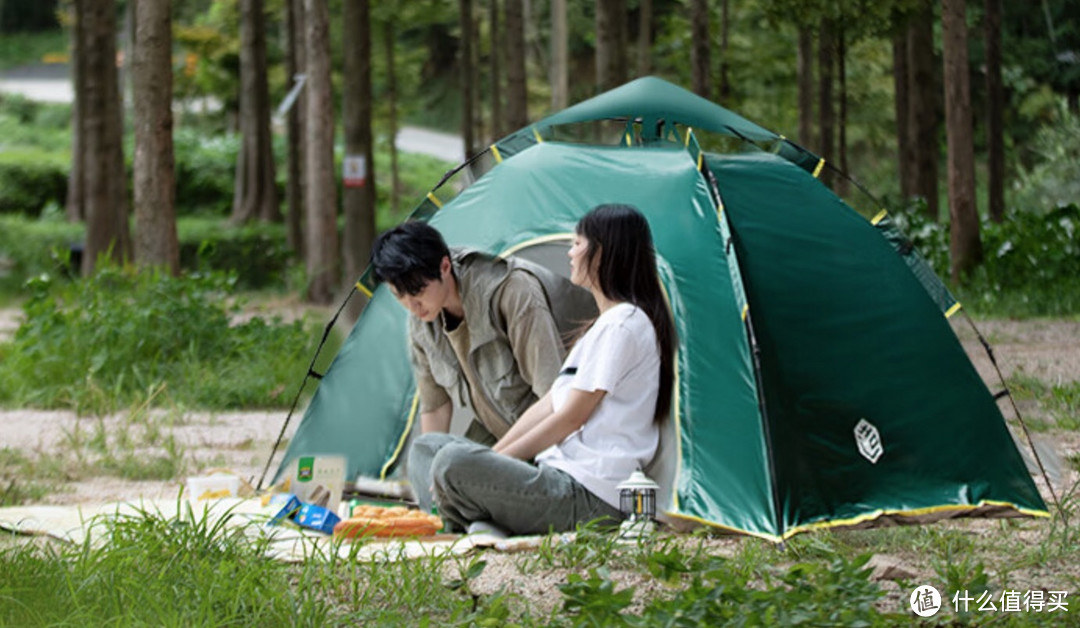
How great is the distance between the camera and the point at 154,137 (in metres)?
10.7

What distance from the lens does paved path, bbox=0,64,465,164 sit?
41.4 metres

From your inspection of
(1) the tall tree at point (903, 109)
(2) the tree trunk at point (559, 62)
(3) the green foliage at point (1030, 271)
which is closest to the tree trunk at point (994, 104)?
(1) the tall tree at point (903, 109)

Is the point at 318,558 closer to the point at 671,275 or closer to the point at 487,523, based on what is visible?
the point at 487,523

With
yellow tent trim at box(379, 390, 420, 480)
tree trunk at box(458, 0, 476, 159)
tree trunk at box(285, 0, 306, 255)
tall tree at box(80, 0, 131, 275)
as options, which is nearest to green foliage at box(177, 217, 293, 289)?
tree trunk at box(285, 0, 306, 255)

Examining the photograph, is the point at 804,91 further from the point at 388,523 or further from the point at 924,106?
the point at 388,523

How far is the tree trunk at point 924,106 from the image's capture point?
17.1 m

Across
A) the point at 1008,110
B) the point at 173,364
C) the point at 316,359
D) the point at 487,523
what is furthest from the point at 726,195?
the point at 1008,110

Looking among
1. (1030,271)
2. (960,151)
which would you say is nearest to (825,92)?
(960,151)

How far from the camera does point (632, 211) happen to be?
515 cm

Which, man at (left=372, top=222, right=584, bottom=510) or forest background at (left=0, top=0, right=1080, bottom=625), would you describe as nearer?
forest background at (left=0, top=0, right=1080, bottom=625)

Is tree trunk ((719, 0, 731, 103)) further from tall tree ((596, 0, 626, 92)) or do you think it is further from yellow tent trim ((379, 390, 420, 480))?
yellow tent trim ((379, 390, 420, 480))

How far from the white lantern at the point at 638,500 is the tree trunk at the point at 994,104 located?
13609 millimetres

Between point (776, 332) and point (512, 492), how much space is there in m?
1.17

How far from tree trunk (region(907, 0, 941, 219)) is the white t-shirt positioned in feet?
40.9
